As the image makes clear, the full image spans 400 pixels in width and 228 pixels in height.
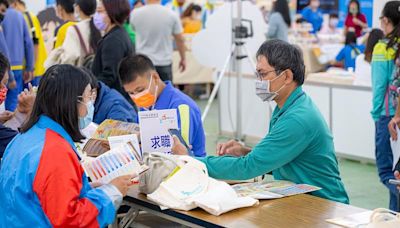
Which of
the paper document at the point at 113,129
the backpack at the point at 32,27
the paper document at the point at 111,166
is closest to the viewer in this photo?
the paper document at the point at 111,166

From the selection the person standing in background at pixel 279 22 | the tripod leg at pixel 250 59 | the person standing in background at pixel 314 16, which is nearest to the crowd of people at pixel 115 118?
the tripod leg at pixel 250 59

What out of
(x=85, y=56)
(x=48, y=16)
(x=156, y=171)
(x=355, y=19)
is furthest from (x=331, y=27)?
(x=156, y=171)

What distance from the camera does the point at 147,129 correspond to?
368 cm

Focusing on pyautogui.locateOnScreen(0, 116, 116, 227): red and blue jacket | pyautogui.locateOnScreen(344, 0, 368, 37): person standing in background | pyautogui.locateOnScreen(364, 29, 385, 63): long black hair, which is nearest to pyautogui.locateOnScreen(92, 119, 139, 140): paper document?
pyautogui.locateOnScreen(0, 116, 116, 227): red and blue jacket

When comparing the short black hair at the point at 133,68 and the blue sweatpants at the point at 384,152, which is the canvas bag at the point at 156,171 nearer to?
the short black hair at the point at 133,68

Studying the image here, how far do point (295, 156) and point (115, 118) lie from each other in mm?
1447

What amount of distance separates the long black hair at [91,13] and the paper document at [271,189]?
114 inches

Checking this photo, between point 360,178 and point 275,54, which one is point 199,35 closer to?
point 360,178

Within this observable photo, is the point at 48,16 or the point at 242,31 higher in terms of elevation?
the point at 48,16

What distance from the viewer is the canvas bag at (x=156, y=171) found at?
3092 mm

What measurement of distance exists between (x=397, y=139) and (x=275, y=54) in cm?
138

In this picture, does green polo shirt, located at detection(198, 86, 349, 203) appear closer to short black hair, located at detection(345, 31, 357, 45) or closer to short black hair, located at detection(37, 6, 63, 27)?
short black hair, located at detection(37, 6, 63, 27)

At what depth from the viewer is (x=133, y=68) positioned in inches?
163

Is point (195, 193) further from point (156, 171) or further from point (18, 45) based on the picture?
point (18, 45)
